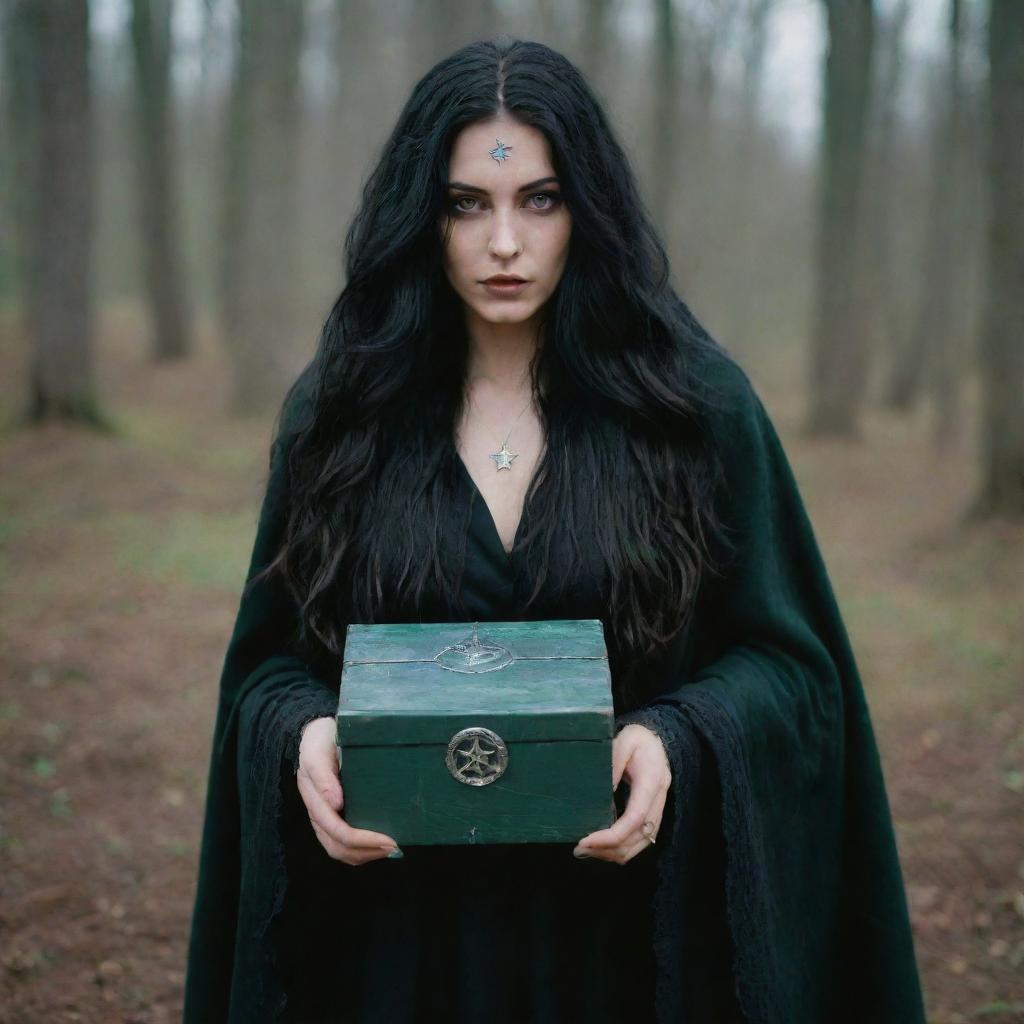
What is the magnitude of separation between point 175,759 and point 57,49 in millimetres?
7797

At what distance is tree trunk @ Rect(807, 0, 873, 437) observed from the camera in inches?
509

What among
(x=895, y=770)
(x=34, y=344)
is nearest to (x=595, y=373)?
(x=895, y=770)

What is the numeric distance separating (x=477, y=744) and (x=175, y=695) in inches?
201

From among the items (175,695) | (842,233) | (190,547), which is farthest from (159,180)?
(175,695)

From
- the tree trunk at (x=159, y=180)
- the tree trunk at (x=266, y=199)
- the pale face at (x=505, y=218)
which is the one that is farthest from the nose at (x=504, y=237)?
the tree trunk at (x=159, y=180)

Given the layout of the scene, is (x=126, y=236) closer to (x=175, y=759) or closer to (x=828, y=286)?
(x=828, y=286)

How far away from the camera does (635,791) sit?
1782mm

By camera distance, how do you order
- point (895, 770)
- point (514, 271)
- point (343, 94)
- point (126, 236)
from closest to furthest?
1. point (514, 271)
2. point (895, 770)
3. point (343, 94)
4. point (126, 236)

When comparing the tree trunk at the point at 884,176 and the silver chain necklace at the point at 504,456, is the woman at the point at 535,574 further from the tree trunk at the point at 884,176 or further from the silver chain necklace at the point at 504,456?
the tree trunk at the point at 884,176

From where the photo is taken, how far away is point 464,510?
2.10m

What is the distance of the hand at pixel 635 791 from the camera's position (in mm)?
1699

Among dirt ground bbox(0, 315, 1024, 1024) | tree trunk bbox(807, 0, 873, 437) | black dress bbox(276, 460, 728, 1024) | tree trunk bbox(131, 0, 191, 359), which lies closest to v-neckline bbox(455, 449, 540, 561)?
black dress bbox(276, 460, 728, 1024)

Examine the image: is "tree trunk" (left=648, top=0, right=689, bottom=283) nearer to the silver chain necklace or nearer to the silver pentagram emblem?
the silver chain necklace

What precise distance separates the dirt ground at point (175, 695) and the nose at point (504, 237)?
1954 mm
